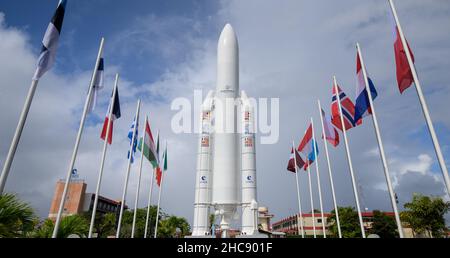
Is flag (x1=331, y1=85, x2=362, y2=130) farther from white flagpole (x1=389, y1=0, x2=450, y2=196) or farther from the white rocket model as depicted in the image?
the white rocket model

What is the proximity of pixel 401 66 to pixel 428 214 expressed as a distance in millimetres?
34162

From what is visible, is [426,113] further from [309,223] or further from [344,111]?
[309,223]

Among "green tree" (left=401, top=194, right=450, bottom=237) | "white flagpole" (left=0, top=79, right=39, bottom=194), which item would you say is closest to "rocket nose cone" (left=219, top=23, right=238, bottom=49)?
"white flagpole" (left=0, top=79, right=39, bottom=194)

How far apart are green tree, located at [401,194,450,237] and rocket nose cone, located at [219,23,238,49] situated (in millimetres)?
31752

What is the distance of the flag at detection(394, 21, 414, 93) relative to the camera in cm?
1242

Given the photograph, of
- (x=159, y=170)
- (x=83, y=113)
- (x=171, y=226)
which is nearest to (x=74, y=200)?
(x=171, y=226)

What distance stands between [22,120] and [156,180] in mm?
19025

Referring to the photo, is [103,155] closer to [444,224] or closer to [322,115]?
[322,115]

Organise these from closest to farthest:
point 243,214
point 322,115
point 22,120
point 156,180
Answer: point 22,120 → point 322,115 → point 243,214 → point 156,180

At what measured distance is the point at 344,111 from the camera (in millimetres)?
19047

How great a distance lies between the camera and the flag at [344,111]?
734 inches

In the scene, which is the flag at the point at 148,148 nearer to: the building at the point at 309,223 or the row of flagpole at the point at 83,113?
the row of flagpole at the point at 83,113
